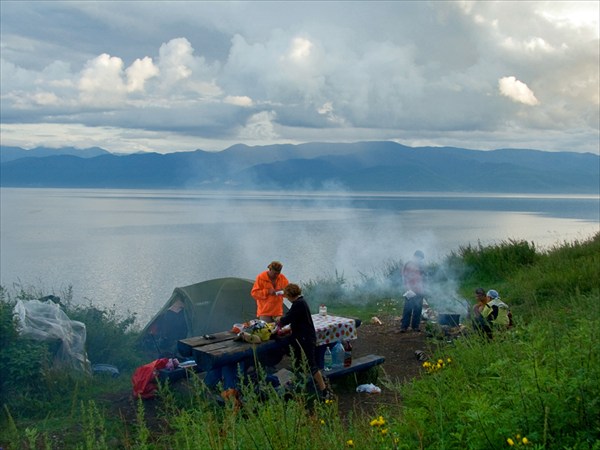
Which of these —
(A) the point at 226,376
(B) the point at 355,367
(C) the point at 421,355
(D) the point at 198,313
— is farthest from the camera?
(D) the point at 198,313

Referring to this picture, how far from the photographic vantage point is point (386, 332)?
1198cm

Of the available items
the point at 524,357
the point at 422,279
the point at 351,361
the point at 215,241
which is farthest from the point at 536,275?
the point at 215,241

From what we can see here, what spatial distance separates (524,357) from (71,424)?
534 cm

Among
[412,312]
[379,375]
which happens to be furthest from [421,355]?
[412,312]

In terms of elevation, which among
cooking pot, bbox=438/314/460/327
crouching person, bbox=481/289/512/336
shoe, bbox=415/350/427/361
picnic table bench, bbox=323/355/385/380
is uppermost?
crouching person, bbox=481/289/512/336

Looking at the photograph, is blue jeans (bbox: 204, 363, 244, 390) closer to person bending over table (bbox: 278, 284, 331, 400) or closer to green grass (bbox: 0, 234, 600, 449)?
green grass (bbox: 0, 234, 600, 449)

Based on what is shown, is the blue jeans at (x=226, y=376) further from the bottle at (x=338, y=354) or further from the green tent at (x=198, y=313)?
the green tent at (x=198, y=313)

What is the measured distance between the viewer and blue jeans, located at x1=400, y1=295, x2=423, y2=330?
11.6m

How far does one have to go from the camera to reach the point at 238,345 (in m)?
7.64

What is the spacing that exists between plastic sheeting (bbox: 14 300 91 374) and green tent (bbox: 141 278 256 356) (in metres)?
1.84

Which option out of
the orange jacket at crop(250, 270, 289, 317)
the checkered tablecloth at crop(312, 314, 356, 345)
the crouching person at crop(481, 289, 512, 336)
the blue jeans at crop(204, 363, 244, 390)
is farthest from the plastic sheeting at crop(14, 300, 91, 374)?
the crouching person at crop(481, 289, 512, 336)

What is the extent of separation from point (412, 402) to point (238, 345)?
278 cm

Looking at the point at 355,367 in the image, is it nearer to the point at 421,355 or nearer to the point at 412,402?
the point at 421,355

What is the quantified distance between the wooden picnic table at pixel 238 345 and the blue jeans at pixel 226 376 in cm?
30
